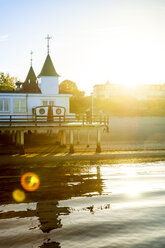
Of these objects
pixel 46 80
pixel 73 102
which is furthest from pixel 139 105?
pixel 46 80

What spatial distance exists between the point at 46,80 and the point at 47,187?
19.3m

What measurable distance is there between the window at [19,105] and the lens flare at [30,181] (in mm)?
12396

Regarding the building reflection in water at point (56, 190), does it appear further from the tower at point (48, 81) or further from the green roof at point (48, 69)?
the green roof at point (48, 69)

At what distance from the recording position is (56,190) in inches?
727

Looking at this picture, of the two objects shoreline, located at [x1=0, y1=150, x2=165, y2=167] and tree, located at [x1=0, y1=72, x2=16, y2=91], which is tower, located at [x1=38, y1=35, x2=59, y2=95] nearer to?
shoreline, located at [x1=0, y1=150, x2=165, y2=167]

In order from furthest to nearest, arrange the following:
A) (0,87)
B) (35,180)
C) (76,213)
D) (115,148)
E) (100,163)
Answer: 1. (0,87)
2. (115,148)
3. (100,163)
4. (35,180)
5. (76,213)

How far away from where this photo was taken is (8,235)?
484 inches

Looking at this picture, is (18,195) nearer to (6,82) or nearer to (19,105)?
(19,105)

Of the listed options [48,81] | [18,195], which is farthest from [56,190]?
[48,81]

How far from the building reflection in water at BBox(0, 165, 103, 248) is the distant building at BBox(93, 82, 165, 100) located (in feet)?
436

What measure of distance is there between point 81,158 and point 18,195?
1216 centimetres

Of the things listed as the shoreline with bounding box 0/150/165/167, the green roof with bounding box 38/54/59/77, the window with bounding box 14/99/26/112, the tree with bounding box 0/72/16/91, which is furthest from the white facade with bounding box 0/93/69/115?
the tree with bounding box 0/72/16/91

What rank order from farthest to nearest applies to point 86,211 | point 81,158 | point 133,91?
1. point 133,91
2. point 81,158
3. point 86,211

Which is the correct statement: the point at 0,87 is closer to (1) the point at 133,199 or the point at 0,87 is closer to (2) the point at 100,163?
(2) the point at 100,163
